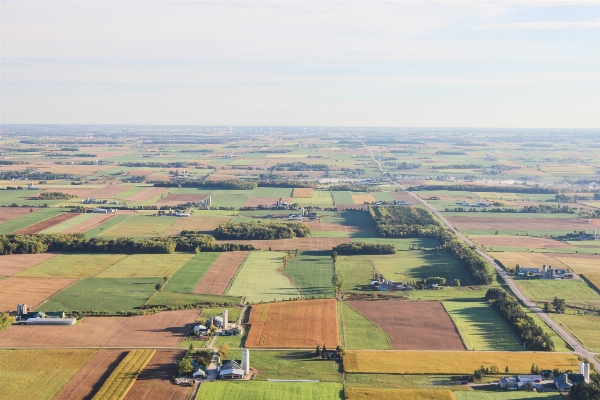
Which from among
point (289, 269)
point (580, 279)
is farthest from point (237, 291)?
point (580, 279)

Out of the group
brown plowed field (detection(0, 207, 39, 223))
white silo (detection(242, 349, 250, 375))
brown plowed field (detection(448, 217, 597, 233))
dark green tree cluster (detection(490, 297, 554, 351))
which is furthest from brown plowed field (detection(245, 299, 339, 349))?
brown plowed field (detection(0, 207, 39, 223))

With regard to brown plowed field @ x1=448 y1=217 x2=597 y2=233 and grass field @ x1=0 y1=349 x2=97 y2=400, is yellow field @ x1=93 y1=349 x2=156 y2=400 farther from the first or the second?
brown plowed field @ x1=448 y1=217 x2=597 y2=233

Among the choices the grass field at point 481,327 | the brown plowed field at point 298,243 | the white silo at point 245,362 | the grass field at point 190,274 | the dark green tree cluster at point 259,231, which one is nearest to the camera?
the white silo at point 245,362

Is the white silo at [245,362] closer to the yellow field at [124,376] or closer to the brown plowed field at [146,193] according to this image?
the yellow field at [124,376]

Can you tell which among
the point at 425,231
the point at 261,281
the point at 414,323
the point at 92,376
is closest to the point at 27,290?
the point at 261,281

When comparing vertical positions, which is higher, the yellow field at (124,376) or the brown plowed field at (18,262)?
the brown plowed field at (18,262)

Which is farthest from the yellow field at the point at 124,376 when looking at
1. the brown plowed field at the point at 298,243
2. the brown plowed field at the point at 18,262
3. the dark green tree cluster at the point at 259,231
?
the dark green tree cluster at the point at 259,231

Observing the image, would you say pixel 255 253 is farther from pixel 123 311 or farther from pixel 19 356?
pixel 19 356

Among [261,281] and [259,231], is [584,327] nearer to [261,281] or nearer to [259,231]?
[261,281]

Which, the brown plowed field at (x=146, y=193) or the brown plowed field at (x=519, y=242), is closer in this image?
the brown plowed field at (x=519, y=242)
